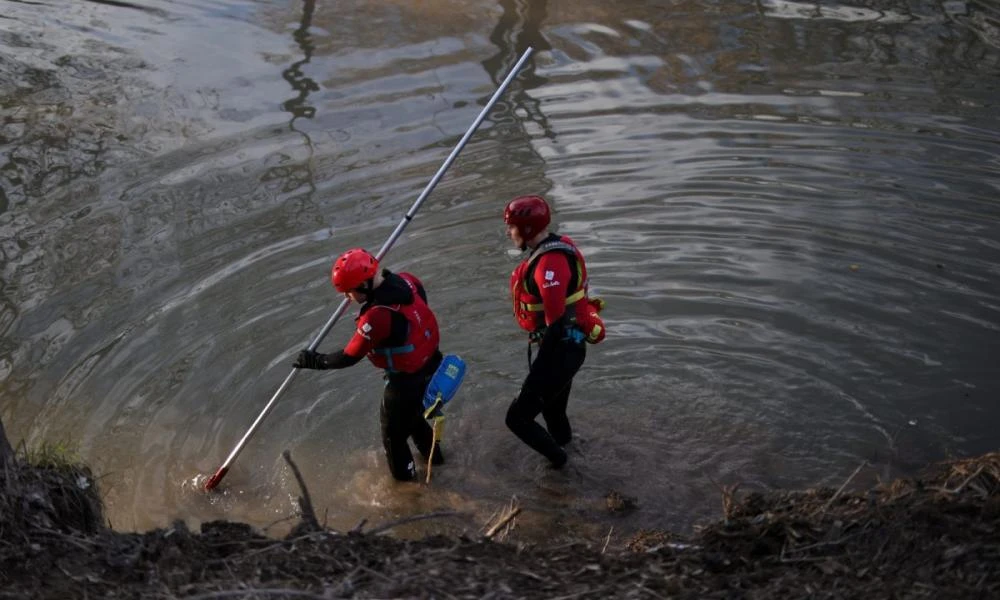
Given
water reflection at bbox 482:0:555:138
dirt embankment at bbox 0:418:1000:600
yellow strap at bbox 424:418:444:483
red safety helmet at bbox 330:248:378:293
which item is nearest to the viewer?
dirt embankment at bbox 0:418:1000:600

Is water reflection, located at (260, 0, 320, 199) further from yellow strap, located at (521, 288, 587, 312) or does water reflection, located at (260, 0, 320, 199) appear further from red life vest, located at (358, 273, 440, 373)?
yellow strap, located at (521, 288, 587, 312)

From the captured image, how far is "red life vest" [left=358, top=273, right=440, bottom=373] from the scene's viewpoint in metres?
8.17

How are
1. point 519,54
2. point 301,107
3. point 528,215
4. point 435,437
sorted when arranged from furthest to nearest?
point 519,54, point 301,107, point 435,437, point 528,215

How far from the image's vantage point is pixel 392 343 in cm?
816

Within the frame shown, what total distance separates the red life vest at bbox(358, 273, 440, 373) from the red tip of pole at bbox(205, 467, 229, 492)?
66.5 inches

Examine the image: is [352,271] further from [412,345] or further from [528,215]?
[528,215]

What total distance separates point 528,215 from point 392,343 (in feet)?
4.54

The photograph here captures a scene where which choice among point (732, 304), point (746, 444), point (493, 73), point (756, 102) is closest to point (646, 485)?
point (746, 444)

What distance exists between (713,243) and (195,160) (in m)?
6.35

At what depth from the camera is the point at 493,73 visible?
51.3 feet

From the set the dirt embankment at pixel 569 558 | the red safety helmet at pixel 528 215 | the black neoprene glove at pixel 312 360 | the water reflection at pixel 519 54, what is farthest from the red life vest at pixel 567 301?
the water reflection at pixel 519 54

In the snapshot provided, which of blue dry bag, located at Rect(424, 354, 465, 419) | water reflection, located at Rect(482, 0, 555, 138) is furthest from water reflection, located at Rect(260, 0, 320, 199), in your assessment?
blue dry bag, located at Rect(424, 354, 465, 419)

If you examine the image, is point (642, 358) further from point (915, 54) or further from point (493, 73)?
point (915, 54)

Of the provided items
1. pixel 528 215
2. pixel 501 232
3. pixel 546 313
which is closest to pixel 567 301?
pixel 546 313
